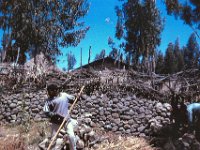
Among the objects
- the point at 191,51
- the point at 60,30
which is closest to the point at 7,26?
the point at 60,30

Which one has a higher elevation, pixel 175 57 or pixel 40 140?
pixel 175 57

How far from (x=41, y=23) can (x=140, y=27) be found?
39.3ft

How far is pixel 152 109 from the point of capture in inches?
421

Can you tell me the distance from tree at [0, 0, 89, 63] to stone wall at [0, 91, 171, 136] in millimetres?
11779

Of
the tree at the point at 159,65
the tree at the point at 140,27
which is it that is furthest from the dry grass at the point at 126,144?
the tree at the point at 159,65

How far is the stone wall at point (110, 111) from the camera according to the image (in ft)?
33.9

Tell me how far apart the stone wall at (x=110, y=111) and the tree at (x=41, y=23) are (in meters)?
11.8

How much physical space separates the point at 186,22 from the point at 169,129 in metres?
12.3

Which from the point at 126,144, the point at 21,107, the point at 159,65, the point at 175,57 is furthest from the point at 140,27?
the point at 126,144

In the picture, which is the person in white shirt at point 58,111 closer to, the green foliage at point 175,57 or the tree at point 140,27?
the green foliage at point 175,57

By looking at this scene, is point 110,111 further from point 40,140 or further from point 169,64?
point 169,64

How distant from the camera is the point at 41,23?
80.1ft

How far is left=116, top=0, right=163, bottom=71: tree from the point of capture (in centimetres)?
3262

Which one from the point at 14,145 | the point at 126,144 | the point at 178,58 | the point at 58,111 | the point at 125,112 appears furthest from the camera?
the point at 178,58
